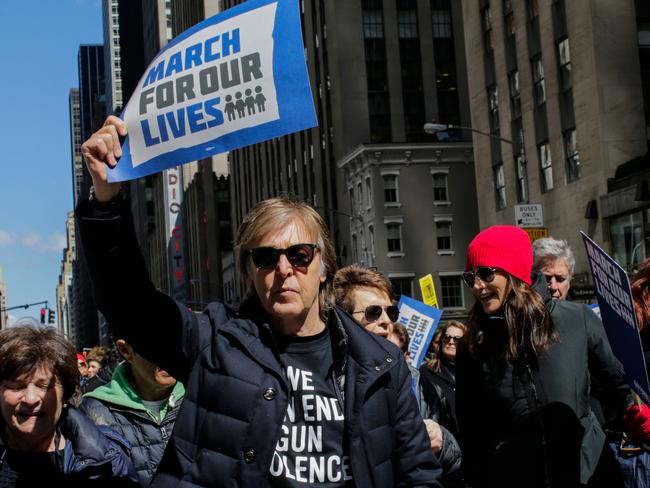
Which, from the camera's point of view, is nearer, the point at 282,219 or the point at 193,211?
the point at 282,219

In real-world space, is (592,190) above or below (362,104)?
below

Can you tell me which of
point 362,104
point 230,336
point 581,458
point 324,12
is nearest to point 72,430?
point 230,336

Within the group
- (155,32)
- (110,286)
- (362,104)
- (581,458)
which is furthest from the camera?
(155,32)

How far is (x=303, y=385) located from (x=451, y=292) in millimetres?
55966

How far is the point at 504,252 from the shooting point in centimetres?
552

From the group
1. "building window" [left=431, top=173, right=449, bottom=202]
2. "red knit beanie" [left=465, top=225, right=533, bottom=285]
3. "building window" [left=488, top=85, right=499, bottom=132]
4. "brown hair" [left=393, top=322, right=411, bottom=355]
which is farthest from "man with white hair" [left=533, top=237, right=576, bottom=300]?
"building window" [left=431, top=173, right=449, bottom=202]

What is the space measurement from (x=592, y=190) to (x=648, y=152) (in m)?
2.58

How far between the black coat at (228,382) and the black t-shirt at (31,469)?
0.87 m

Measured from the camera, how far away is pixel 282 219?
12.7ft

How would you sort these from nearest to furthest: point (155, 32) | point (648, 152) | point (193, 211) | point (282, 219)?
point (282, 219), point (648, 152), point (193, 211), point (155, 32)

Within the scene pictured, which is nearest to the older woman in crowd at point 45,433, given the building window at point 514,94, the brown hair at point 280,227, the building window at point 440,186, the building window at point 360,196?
the brown hair at point 280,227

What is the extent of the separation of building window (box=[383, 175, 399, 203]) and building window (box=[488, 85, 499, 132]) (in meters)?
17.1

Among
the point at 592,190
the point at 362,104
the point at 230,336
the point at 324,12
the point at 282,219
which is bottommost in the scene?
the point at 230,336

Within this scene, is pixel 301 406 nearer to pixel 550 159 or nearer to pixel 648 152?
pixel 648 152
